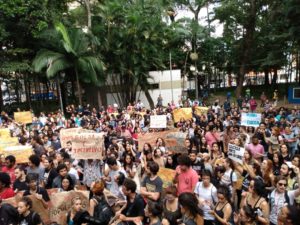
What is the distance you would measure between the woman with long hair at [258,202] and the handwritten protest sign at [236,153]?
1.96 metres

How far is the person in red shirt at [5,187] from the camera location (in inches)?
272

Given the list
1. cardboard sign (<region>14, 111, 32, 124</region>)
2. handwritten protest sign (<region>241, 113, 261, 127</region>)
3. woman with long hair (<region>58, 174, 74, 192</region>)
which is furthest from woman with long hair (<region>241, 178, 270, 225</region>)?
cardboard sign (<region>14, 111, 32, 124</region>)

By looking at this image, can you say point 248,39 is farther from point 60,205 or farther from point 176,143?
point 60,205

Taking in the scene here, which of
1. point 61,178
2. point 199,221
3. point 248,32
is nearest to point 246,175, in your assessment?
point 199,221

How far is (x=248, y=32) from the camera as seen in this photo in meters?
33.5

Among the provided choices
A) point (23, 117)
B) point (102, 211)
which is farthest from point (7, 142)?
point (23, 117)

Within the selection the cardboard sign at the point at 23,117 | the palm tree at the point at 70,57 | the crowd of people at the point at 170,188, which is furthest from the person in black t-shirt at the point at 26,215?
the palm tree at the point at 70,57

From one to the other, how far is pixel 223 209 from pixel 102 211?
1.78 m

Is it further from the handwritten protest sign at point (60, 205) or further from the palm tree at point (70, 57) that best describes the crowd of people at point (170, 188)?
the palm tree at point (70, 57)

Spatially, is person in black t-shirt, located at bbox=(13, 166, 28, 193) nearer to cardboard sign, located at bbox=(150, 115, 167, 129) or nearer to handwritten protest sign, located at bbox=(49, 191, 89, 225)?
handwritten protest sign, located at bbox=(49, 191, 89, 225)

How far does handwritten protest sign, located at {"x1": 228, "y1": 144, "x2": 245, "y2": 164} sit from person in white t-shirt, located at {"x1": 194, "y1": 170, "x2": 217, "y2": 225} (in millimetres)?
1681

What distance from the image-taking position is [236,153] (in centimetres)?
830

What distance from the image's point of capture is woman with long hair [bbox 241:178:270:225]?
5.79 meters

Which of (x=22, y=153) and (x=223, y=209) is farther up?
(x=22, y=153)
